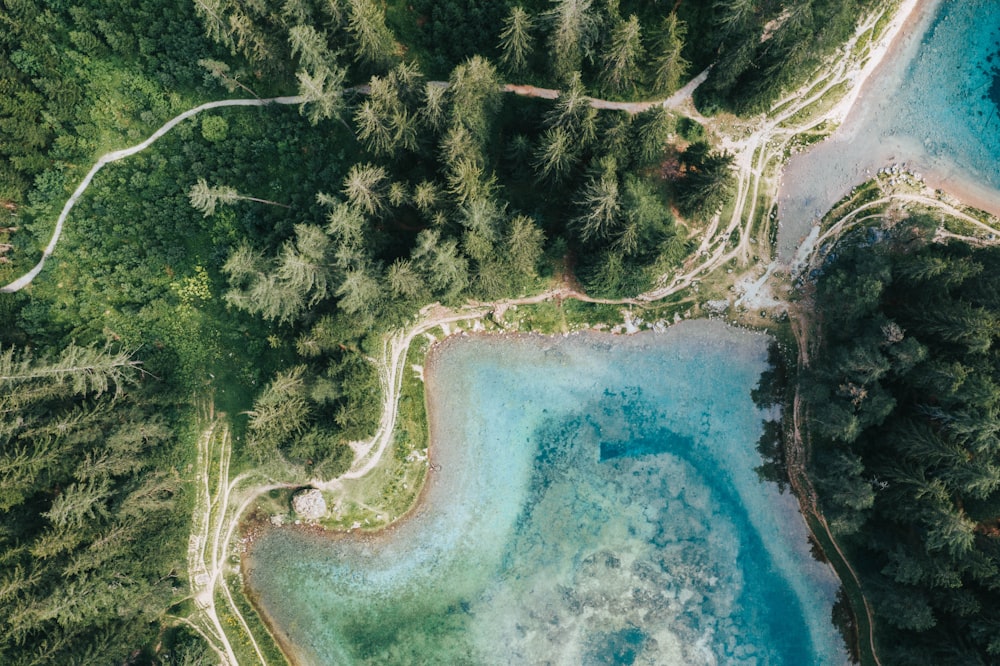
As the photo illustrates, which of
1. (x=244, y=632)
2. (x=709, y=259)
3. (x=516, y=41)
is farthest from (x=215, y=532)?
(x=709, y=259)

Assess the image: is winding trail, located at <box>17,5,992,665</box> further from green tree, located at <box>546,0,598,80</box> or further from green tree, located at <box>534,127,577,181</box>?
green tree, located at <box>546,0,598,80</box>

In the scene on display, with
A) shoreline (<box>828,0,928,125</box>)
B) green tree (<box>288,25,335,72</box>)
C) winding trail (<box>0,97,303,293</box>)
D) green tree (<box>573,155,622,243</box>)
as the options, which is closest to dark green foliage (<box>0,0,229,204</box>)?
winding trail (<box>0,97,303,293</box>)

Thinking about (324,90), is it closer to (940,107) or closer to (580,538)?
(580,538)

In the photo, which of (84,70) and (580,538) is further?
(580,538)

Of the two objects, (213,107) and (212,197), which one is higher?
(213,107)

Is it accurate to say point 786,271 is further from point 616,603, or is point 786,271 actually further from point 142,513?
point 142,513

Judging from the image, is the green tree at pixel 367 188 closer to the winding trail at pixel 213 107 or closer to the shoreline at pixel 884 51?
the winding trail at pixel 213 107

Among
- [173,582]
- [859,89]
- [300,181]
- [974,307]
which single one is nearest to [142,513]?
[173,582]
